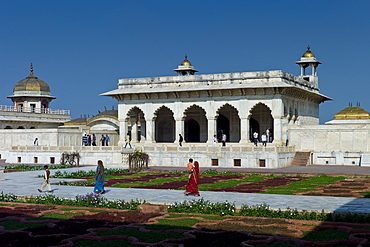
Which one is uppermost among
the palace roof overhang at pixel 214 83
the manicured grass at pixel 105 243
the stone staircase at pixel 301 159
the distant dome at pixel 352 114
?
the palace roof overhang at pixel 214 83

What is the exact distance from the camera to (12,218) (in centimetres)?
1129

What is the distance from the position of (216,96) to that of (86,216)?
2268 centimetres

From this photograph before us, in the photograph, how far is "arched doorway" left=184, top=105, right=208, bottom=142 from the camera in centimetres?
3825

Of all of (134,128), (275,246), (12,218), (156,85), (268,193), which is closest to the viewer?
(275,246)

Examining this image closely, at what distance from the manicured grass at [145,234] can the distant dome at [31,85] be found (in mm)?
45152

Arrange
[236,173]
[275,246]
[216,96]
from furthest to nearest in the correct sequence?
[216,96] < [236,173] < [275,246]

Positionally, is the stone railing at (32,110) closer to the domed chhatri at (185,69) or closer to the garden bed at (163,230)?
the domed chhatri at (185,69)

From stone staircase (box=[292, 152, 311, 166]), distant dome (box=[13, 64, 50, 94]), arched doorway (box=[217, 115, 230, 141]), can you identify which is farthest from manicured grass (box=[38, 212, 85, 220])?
distant dome (box=[13, 64, 50, 94])

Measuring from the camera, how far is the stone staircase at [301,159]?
29.2 meters

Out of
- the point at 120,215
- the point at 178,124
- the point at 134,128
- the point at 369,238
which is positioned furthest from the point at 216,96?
the point at 369,238

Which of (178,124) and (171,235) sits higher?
(178,124)

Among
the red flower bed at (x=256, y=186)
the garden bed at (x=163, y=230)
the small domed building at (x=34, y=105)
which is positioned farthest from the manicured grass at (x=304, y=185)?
the small domed building at (x=34, y=105)

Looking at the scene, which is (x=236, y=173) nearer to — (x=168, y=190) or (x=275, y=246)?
(x=168, y=190)

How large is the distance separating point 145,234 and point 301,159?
2132 centimetres
